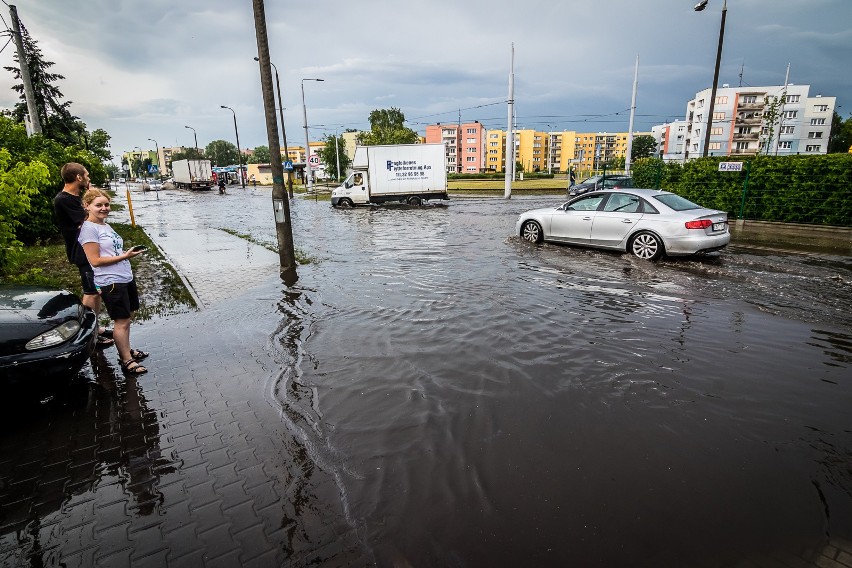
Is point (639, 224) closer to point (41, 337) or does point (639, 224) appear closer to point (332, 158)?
point (41, 337)

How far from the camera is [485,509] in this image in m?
2.70

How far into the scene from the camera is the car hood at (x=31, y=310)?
362 cm

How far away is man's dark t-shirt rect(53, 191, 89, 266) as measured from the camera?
5.10m

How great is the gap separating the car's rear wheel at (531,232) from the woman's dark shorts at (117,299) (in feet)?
31.9

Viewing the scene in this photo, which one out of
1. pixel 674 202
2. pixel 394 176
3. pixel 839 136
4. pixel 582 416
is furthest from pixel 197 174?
pixel 839 136

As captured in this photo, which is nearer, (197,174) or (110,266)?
(110,266)

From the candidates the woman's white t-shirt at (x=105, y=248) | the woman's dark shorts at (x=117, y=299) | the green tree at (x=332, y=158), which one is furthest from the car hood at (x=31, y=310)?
the green tree at (x=332, y=158)

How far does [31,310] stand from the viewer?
12.9 ft

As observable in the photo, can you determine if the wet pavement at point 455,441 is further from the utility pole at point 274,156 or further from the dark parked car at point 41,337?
the utility pole at point 274,156

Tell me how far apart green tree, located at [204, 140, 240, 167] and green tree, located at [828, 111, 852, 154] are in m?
160

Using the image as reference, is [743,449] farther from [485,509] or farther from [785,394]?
[485,509]

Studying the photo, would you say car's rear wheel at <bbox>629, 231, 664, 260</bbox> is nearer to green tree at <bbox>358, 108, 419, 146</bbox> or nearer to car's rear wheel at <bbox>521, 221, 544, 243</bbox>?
car's rear wheel at <bbox>521, 221, 544, 243</bbox>

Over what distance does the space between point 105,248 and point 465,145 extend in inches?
5485

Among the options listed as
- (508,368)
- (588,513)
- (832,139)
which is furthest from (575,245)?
(832,139)
